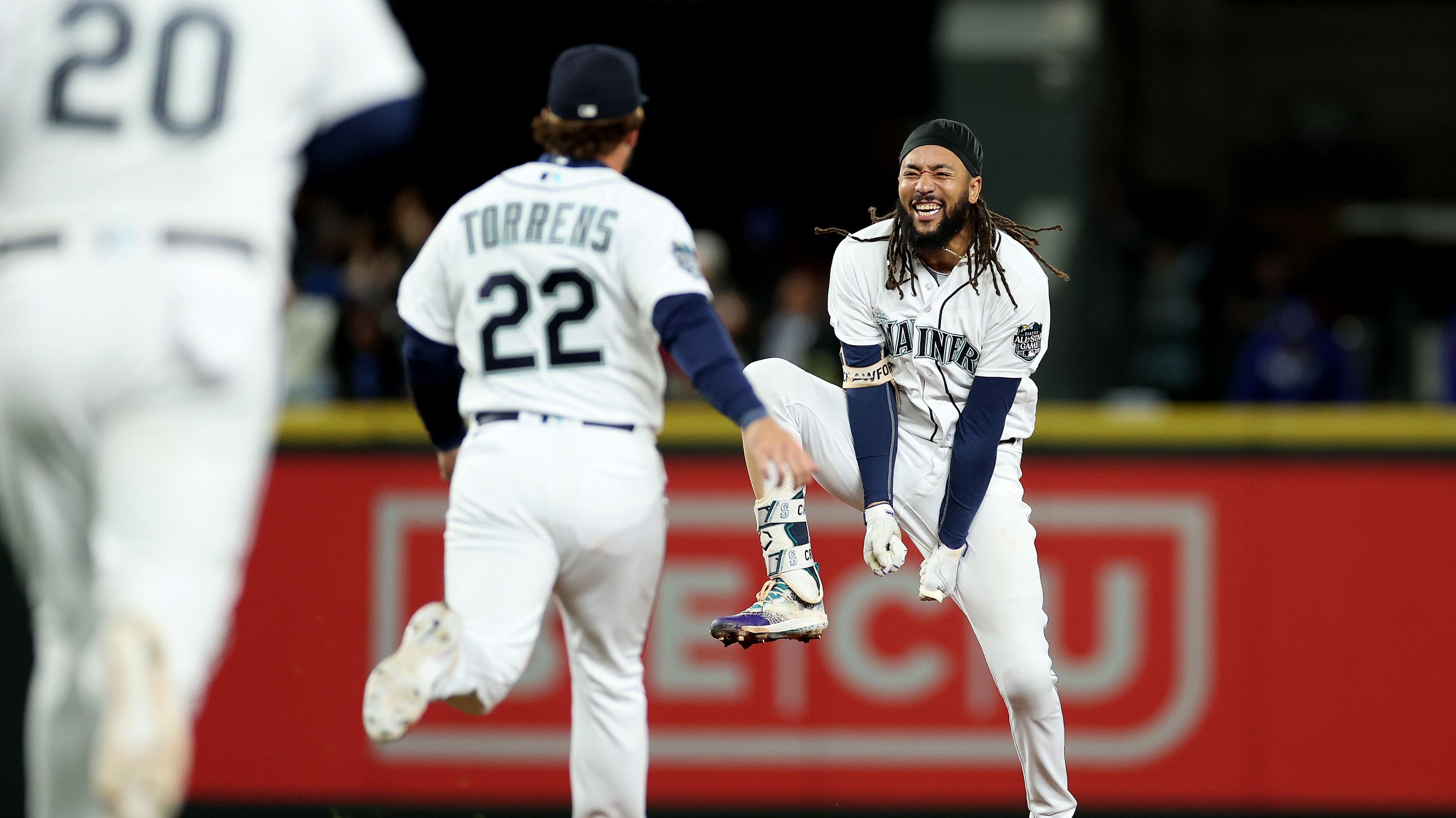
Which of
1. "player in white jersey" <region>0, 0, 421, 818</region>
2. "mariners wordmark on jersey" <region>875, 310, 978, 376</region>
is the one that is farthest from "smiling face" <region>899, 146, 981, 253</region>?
"player in white jersey" <region>0, 0, 421, 818</region>

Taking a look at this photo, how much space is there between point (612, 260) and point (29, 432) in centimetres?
140

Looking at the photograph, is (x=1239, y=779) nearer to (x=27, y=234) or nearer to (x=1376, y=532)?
(x=1376, y=532)

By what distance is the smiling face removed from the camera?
11.4 ft

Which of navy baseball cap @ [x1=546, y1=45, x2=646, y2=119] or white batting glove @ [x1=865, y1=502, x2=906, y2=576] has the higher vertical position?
navy baseball cap @ [x1=546, y1=45, x2=646, y2=119]

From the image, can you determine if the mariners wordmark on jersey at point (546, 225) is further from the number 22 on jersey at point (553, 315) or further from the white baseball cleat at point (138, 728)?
the white baseball cleat at point (138, 728)

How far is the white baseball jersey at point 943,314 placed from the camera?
12.1 ft

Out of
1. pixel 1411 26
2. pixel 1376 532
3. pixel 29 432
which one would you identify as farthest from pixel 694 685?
pixel 1411 26

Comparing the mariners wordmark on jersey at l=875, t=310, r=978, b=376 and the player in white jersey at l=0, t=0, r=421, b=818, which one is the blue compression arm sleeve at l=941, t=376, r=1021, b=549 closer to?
the mariners wordmark on jersey at l=875, t=310, r=978, b=376

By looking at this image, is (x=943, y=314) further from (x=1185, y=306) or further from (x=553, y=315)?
(x=1185, y=306)

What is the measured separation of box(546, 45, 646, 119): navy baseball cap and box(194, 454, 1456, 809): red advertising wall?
3.20 metres

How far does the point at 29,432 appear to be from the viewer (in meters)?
3.35

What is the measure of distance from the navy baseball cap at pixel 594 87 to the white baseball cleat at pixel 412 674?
4.18 ft

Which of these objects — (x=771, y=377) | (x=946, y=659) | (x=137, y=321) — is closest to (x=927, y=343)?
(x=771, y=377)

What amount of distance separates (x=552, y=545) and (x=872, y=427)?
36.4 inches
